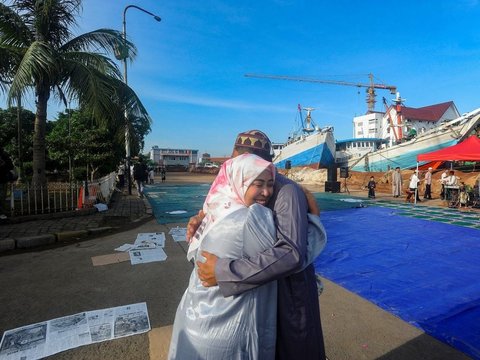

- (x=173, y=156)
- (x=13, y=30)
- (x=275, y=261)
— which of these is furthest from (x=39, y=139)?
(x=173, y=156)

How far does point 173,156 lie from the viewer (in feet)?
245

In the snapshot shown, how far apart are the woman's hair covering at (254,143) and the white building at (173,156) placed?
234ft

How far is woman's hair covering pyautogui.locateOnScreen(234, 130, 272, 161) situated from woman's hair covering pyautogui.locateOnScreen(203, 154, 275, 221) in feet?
1.25

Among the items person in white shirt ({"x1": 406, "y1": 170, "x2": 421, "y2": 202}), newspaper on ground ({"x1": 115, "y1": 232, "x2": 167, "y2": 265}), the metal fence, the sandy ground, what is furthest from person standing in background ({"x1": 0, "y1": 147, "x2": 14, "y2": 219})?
person in white shirt ({"x1": 406, "y1": 170, "x2": 421, "y2": 202})

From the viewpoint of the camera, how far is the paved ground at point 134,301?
2436 mm

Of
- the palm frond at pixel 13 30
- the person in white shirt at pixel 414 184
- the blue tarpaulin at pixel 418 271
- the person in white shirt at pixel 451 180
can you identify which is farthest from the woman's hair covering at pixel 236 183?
the person in white shirt at pixel 414 184

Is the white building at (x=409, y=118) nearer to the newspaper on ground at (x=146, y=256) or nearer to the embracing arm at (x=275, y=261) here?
the newspaper on ground at (x=146, y=256)

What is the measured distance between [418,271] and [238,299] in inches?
163

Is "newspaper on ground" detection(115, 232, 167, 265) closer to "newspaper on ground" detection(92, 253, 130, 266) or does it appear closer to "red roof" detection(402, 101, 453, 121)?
"newspaper on ground" detection(92, 253, 130, 266)

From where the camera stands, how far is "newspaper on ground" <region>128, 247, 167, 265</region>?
186 inches

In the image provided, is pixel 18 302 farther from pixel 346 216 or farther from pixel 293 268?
pixel 346 216

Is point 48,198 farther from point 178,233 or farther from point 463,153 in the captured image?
point 463,153

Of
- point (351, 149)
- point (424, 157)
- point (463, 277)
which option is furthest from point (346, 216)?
point (351, 149)

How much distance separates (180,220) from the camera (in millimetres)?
8320
